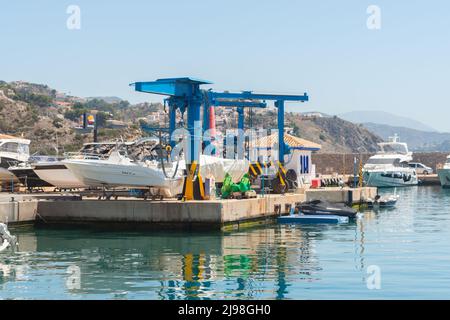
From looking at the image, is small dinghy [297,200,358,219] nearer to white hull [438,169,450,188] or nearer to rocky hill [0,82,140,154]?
white hull [438,169,450,188]

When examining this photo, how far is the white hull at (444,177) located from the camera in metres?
79.9

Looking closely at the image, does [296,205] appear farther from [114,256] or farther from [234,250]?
[114,256]

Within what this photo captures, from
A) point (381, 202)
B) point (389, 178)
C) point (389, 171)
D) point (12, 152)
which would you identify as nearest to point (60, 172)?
point (12, 152)

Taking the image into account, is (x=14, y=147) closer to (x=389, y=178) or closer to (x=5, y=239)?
(x=5, y=239)

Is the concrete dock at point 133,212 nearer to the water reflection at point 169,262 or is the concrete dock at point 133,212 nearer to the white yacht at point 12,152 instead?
the water reflection at point 169,262

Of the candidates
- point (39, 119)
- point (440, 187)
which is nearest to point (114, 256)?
point (440, 187)

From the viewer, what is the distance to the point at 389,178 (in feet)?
270

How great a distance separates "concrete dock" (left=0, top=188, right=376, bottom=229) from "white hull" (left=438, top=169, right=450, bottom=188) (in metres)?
48.1

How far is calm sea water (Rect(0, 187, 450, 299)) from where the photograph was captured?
65.9ft

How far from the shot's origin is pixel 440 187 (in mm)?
84500

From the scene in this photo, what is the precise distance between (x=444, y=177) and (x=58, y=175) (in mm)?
51295

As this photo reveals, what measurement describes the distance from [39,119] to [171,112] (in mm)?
78414

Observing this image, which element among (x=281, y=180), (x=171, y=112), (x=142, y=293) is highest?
(x=171, y=112)

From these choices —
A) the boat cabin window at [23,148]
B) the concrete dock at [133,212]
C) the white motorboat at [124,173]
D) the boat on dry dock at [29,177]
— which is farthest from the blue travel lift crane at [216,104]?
the boat cabin window at [23,148]
